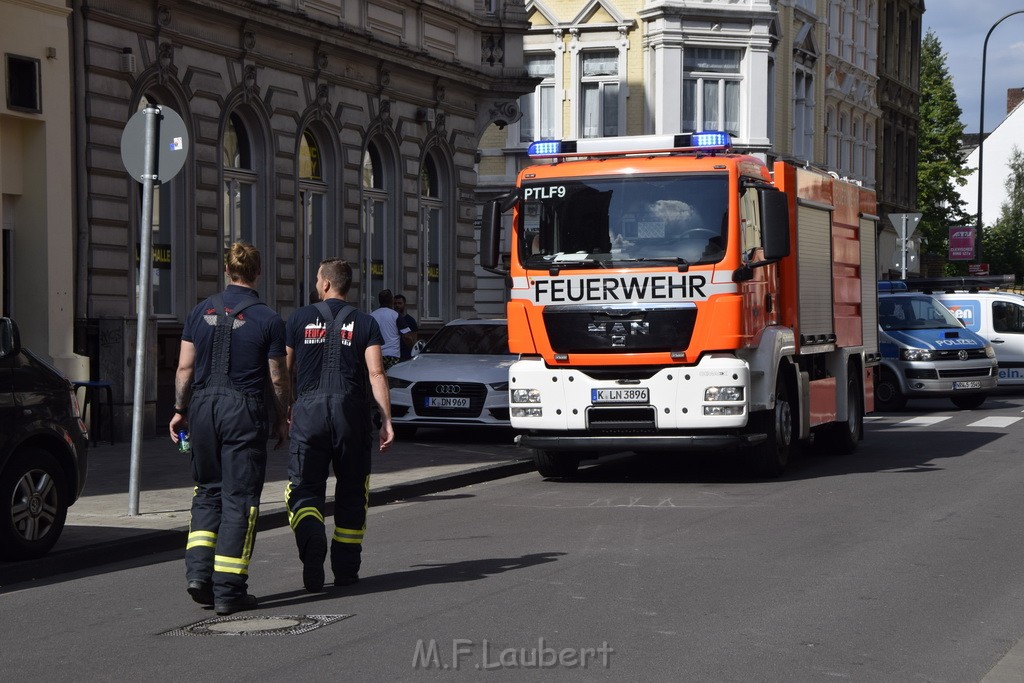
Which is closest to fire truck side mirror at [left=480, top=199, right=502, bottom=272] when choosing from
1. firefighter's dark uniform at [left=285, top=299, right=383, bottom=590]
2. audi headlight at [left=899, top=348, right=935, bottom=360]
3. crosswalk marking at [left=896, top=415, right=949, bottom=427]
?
firefighter's dark uniform at [left=285, top=299, right=383, bottom=590]

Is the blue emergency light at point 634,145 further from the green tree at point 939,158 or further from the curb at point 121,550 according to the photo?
the green tree at point 939,158

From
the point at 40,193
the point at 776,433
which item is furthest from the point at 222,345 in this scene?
the point at 40,193

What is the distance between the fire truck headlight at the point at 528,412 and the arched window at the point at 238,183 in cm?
774

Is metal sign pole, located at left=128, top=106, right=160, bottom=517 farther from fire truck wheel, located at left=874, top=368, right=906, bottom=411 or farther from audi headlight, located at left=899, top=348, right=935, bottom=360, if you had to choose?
fire truck wheel, located at left=874, top=368, right=906, bottom=411

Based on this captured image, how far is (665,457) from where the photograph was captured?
18172 millimetres

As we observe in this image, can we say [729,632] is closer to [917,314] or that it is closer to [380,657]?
[380,657]

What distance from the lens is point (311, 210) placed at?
2381 cm

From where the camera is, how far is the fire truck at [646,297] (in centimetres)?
1441

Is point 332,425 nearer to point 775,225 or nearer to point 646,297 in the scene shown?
point 646,297

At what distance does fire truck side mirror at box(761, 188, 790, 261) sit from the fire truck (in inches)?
0.4

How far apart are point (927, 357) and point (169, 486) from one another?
16102 millimetres

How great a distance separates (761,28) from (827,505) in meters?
31.1

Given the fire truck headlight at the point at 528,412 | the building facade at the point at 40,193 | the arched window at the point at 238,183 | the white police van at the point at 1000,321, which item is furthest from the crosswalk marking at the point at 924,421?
the building facade at the point at 40,193

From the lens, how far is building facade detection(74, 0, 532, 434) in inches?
736
